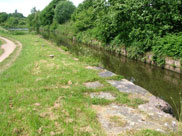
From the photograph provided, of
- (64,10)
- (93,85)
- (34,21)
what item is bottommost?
(93,85)

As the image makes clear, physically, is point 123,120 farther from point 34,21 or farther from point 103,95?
point 34,21

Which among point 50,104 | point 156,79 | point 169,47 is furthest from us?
point 169,47

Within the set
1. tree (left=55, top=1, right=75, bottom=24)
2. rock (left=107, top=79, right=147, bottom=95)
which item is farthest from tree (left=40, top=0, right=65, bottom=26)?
rock (left=107, top=79, right=147, bottom=95)

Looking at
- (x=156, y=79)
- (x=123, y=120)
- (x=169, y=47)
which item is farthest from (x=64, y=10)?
(x=123, y=120)

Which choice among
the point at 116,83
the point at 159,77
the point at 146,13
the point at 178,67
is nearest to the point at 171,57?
the point at 178,67

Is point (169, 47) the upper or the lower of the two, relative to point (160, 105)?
upper

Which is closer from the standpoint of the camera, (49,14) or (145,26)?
(145,26)

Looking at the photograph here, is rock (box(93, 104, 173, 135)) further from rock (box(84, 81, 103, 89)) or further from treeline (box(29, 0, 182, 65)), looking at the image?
treeline (box(29, 0, 182, 65))

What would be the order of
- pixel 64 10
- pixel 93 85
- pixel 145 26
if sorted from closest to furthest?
1. pixel 93 85
2. pixel 145 26
3. pixel 64 10

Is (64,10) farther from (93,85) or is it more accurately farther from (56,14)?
(93,85)

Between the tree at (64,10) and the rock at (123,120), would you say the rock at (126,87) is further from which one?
the tree at (64,10)

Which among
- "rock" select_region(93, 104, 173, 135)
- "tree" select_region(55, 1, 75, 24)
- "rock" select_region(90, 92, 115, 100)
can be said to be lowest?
"rock" select_region(93, 104, 173, 135)

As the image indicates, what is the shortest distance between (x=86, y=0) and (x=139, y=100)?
37190 millimetres

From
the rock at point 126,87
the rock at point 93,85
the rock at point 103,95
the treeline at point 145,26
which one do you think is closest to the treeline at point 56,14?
the treeline at point 145,26
